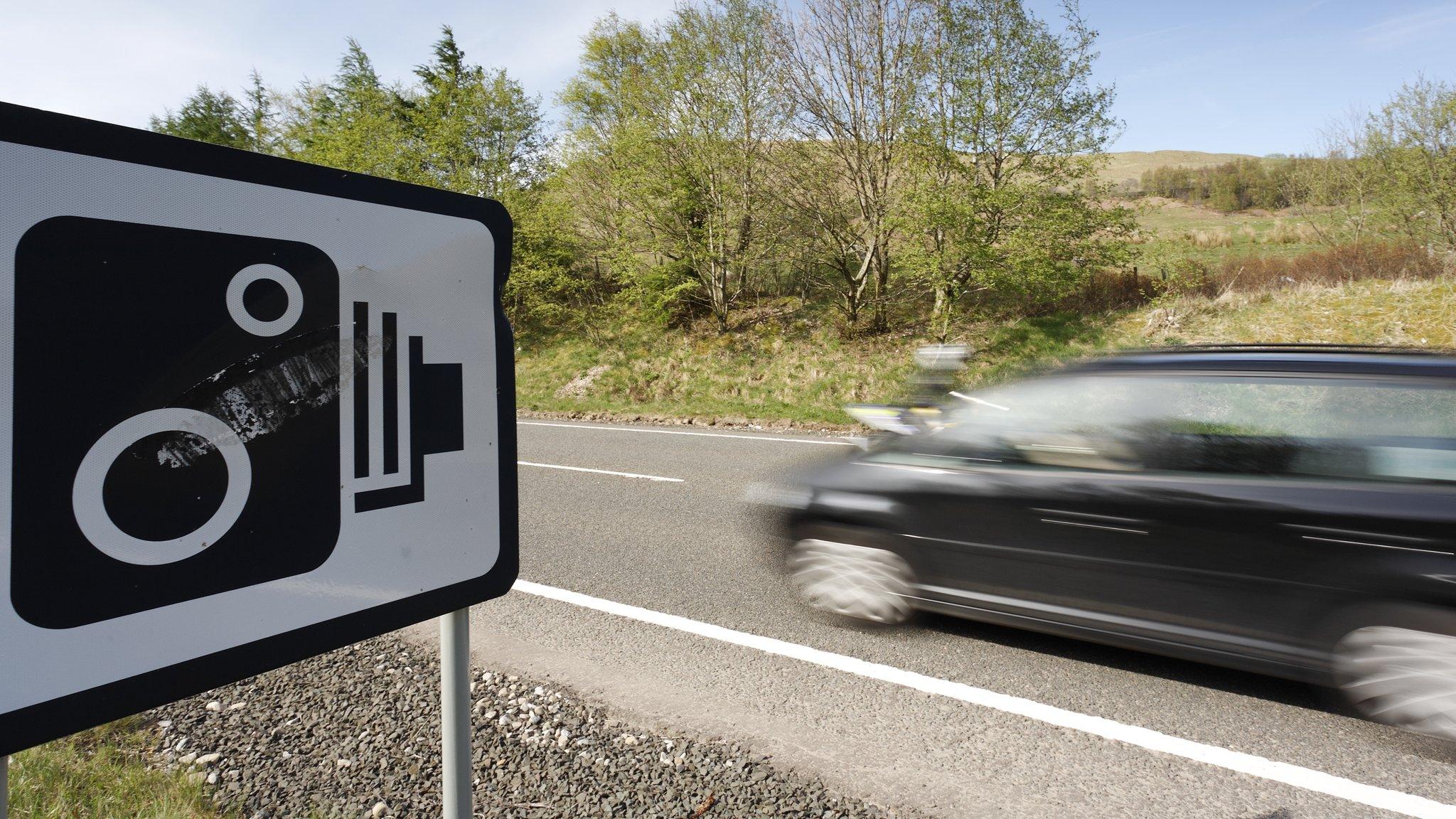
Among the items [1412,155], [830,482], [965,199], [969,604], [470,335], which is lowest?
[969,604]

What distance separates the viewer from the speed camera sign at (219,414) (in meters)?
0.91

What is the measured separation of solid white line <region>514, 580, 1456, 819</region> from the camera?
9.16 feet

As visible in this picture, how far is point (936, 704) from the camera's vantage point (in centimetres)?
354

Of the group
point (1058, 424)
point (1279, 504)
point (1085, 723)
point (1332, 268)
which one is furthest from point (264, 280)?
point (1332, 268)

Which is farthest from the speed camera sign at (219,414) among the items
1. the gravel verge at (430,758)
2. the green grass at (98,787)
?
the green grass at (98,787)

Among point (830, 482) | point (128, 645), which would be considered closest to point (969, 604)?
point (830, 482)

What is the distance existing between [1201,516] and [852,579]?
1.85 metres

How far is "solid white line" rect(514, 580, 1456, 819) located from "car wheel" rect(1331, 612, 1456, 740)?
0.49 metres

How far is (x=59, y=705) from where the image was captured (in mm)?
933

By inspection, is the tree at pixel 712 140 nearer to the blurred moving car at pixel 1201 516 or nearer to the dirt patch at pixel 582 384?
the dirt patch at pixel 582 384

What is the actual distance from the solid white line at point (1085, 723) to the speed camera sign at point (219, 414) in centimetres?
289

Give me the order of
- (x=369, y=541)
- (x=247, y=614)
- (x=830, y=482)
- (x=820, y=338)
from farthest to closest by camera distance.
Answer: (x=820, y=338), (x=830, y=482), (x=369, y=541), (x=247, y=614)

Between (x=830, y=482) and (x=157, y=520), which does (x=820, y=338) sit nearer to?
(x=830, y=482)

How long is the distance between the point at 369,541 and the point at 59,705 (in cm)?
Result: 42
